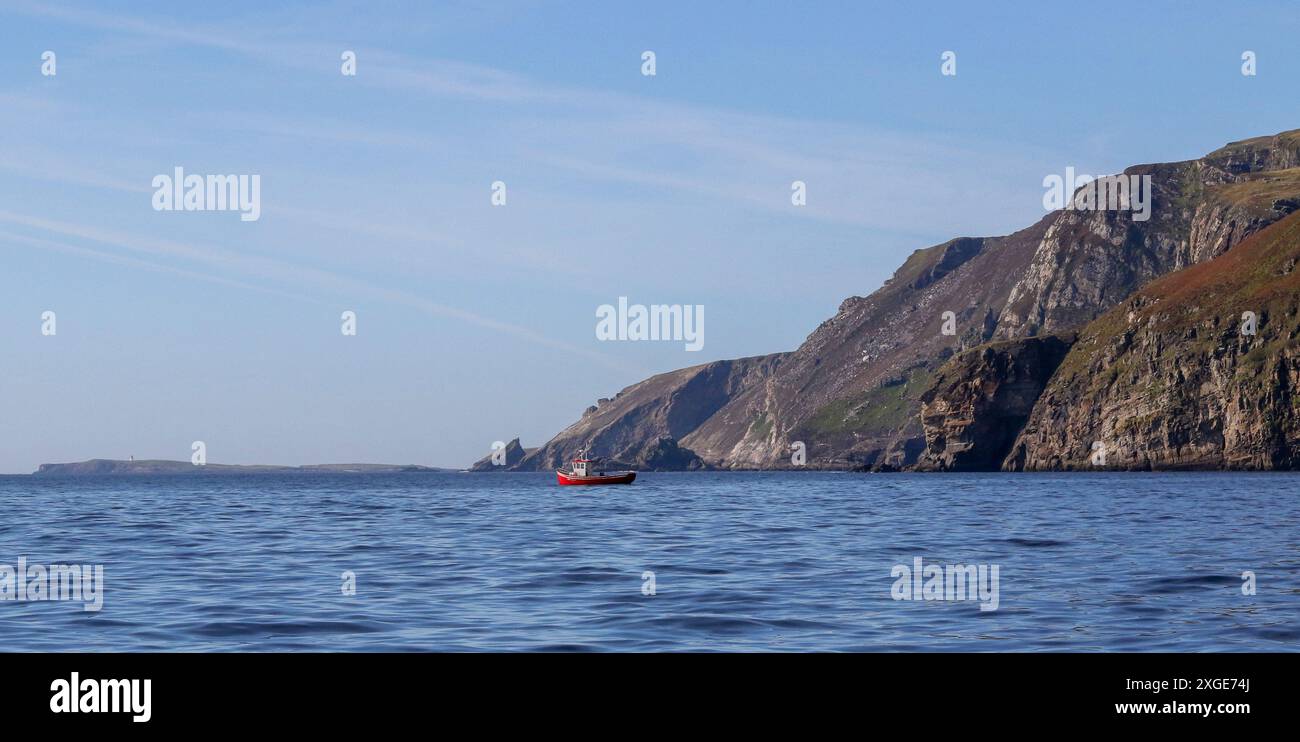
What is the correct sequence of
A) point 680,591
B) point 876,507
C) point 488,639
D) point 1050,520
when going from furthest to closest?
point 876,507 → point 1050,520 → point 680,591 → point 488,639
